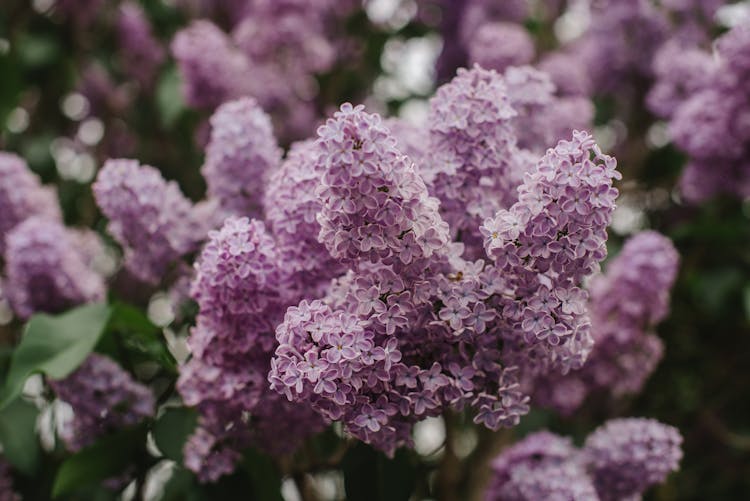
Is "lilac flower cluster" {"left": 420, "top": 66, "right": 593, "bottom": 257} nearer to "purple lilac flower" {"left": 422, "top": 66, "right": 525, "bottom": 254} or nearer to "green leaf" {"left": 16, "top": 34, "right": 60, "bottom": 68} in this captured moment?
"purple lilac flower" {"left": 422, "top": 66, "right": 525, "bottom": 254}

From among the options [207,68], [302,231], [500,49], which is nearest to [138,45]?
[207,68]

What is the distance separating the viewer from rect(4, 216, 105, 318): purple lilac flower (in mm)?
1474

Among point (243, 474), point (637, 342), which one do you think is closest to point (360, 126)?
point (243, 474)

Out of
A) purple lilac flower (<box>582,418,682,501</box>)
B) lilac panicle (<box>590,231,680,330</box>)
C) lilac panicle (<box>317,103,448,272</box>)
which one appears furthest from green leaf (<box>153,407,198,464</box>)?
lilac panicle (<box>590,231,680,330</box>)

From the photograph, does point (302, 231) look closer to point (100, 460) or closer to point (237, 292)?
point (237, 292)

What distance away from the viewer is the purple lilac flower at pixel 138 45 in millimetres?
2439

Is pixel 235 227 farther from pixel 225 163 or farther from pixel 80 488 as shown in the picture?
pixel 80 488

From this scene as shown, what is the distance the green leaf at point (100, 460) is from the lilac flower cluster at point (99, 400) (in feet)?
0.12

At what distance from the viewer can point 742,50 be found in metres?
1.63

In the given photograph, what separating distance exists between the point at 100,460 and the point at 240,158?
1.66ft

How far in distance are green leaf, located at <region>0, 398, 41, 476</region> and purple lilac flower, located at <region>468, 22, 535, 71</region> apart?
1128 millimetres

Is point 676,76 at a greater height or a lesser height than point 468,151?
greater

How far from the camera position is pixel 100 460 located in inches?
53.9

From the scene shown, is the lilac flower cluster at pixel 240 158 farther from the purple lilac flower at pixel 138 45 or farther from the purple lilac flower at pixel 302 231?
the purple lilac flower at pixel 138 45
